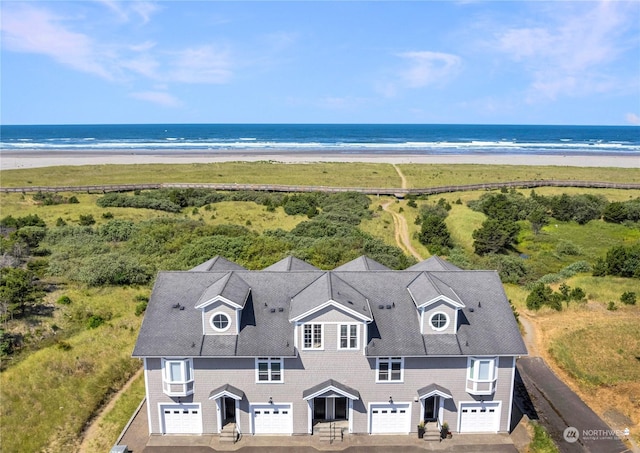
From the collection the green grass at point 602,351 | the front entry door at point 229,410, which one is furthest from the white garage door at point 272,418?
the green grass at point 602,351

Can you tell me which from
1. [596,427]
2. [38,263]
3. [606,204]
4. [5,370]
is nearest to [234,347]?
[5,370]

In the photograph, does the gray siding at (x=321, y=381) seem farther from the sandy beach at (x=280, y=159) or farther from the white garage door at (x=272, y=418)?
the sandy beach at (x=280, y=159)

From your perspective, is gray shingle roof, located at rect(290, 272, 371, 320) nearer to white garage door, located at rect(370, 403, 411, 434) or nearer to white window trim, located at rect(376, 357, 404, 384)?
white window trim, located at rect(376, 357, 404, 384)

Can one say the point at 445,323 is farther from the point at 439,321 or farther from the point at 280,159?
the point at 280,159

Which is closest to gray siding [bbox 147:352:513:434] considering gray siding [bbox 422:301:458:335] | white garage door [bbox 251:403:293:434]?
white garage door [bbox 251:403:293:434]

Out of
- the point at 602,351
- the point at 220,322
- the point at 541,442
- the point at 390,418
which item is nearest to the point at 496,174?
the point at 602,351
